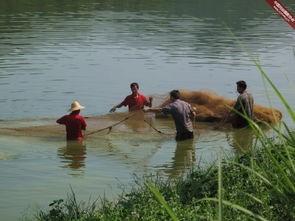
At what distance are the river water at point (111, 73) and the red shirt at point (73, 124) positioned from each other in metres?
0.32

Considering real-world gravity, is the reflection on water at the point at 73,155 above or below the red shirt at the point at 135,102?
below

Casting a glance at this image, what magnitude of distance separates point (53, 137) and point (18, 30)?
2115 cm

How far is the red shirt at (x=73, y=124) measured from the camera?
1236 cm

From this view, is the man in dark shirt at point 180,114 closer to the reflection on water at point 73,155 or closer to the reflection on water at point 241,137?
the reflection on water at point 241,137

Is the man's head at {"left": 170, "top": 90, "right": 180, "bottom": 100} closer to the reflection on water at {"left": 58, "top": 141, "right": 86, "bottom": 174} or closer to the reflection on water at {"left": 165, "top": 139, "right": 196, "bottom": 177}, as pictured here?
the reflection on water at {"left": 165, "top": 139, "right": 196, "bottom": 177}

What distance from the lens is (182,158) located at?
11852 millimetres

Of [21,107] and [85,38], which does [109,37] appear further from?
[21,107]

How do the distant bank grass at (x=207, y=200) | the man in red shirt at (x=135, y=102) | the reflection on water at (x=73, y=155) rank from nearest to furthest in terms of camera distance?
the distant bank grass at (x=207, y=200) → the reflection on water at (x=73, y=155) → the man in red shirt at (x=135, y=102)

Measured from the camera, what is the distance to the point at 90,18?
40.0 metres

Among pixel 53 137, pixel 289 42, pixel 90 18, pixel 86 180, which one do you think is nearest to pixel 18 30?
pixel 90 18

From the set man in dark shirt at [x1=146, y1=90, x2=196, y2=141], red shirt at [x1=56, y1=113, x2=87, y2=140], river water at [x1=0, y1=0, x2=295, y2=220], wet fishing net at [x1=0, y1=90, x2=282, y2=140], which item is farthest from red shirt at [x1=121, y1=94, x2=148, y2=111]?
red shirt at [x1=56, y1=113, x2=87, y2=140]

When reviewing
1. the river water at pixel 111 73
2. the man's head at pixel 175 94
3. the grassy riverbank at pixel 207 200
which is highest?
the grassy riverbank at pixel 207 200

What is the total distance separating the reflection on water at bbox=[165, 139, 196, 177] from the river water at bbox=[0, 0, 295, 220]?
0.07 feet

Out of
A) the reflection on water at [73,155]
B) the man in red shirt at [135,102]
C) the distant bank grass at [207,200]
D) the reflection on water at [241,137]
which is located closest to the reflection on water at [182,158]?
the reflection on water at [241,137]
